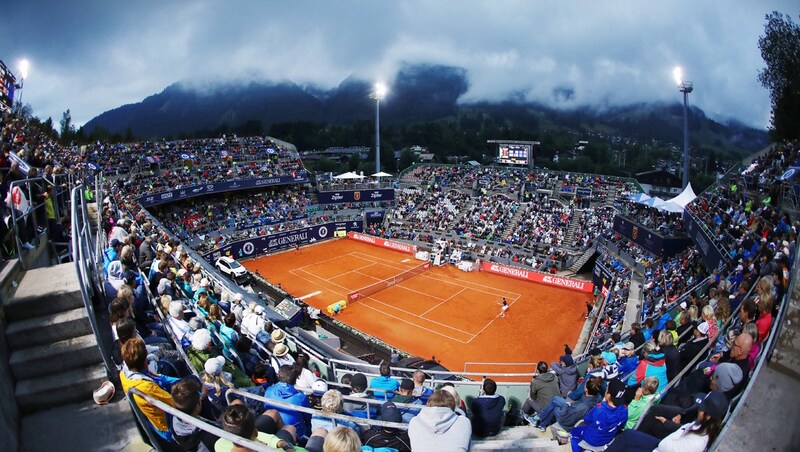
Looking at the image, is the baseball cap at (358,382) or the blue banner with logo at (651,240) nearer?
the baseball cap at (358,382)

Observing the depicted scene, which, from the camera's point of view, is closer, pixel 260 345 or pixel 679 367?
pixel 679 367

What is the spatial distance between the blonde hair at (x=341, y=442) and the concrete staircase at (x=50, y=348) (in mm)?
3227

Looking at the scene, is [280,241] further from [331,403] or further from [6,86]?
[331,403]

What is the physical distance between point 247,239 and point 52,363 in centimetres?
Result: 3770

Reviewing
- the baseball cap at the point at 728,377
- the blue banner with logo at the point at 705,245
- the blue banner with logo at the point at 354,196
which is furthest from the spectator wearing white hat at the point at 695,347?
the blue banner with logo at the point at 354,196

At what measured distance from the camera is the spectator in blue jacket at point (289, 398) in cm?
541

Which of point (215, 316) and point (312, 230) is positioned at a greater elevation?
point (215, 316)

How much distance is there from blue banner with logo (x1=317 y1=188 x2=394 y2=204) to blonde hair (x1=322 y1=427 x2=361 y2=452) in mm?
48739

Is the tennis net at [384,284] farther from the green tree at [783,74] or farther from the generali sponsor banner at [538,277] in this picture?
the green tree at [783,74]

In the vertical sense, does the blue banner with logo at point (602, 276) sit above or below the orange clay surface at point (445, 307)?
above

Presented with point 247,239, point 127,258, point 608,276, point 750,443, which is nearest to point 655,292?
point 608,276

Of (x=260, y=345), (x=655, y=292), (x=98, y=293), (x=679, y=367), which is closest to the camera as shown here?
(x=98, y=293)

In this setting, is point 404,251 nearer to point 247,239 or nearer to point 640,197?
point 247,239

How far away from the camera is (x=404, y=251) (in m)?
43.1
